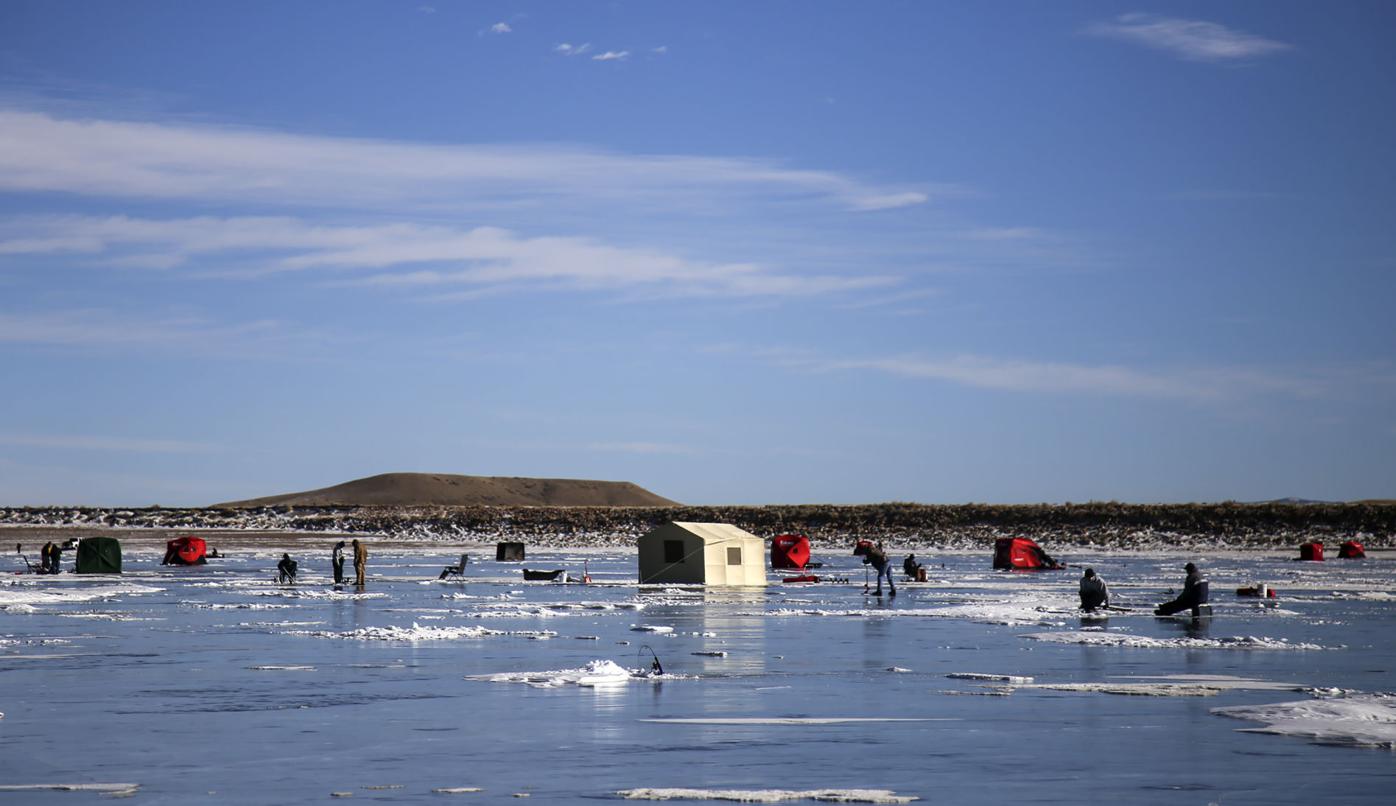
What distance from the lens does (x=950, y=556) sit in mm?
92062

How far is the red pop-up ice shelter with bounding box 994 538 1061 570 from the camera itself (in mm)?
67562

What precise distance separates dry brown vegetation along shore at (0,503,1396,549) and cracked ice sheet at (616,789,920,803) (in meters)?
99.4

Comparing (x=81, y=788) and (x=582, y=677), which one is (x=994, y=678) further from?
(x=81, y=788)

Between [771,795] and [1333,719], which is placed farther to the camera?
[1333,719]

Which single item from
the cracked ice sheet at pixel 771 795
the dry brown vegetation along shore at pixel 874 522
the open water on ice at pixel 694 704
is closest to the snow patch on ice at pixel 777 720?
the open water on ice at pixel 694 704

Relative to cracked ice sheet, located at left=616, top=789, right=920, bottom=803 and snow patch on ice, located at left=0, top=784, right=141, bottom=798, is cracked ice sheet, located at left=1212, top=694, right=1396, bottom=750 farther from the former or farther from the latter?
snow patch on ice, located at left=0, top=784, right=141, bottom=798

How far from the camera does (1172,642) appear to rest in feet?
91.5

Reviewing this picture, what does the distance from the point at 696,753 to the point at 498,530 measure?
136937 mm

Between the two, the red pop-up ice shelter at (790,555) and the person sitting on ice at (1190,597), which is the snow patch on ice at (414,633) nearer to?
the person sitting on ice at (1190,597)

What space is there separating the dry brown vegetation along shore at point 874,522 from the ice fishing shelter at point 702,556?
6291 centimetres

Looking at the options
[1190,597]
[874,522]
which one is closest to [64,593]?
[1190,597]

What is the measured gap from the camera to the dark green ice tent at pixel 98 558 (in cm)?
6072

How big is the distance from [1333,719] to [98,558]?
53075 mm

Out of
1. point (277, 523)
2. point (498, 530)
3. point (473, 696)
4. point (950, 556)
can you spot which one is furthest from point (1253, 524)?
point (473, 696)
